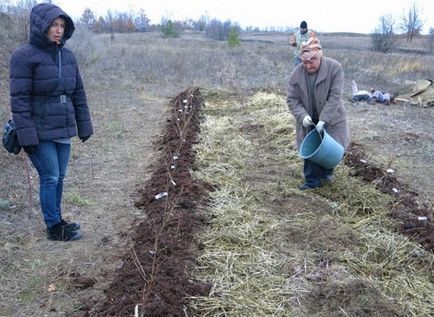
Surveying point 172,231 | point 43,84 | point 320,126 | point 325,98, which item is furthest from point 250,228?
point 43,84

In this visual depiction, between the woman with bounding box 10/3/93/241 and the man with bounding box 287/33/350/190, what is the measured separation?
2188 mm

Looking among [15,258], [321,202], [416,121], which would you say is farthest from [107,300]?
[416,121]

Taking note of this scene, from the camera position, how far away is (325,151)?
15.3 ft

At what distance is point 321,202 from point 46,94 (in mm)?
2828

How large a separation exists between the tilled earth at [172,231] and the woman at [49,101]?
79cm

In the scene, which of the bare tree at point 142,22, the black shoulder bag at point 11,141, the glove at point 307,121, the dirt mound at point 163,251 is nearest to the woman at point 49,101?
the black shoulder bag at point 11,141

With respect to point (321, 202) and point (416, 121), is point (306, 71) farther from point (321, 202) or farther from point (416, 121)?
point (416, 121)

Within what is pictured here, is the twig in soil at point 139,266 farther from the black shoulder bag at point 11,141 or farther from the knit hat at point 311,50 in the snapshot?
the knit hat at point 311,50

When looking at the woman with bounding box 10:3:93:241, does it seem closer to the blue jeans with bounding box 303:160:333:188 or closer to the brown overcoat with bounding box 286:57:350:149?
the brown overcoat with bounding box 286:57:350:149

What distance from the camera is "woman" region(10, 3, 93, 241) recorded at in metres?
3.29

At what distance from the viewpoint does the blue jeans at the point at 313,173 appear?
5.16 m

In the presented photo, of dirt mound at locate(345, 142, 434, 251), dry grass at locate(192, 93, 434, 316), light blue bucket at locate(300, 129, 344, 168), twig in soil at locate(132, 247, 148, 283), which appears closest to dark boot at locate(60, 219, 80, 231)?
twig in soil at locate(132, 247, 148, 283)

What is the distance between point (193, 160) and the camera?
19.9 ft

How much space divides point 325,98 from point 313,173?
872 millimetres
